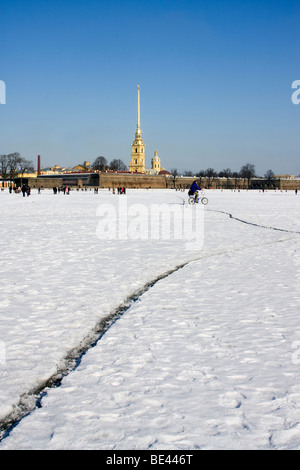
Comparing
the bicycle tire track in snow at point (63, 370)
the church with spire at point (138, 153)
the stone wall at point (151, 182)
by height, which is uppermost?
the church with spire at point (138, 153)

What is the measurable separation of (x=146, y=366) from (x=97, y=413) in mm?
729

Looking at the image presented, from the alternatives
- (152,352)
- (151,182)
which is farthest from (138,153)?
(152,352)

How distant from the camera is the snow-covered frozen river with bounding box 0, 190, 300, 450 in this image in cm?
246

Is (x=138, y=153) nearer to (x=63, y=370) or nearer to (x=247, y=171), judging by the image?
(x=247, y=171)

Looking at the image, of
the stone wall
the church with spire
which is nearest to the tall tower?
the church with spire

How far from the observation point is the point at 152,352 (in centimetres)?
354

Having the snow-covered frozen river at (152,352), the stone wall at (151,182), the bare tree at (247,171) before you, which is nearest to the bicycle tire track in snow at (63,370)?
the snow-covered frozen river at (152,352)

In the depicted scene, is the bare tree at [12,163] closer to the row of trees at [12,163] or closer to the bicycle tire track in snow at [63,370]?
the row of trees at [12,163]

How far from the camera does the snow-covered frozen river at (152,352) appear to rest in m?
2.46

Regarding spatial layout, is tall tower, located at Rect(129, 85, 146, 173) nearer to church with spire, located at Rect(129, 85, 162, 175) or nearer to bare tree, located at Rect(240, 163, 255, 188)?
church with spire, located at Rect(129, 85, 162, 175)
